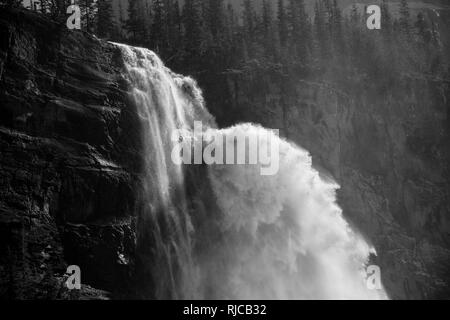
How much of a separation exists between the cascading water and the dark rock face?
2.03 meters

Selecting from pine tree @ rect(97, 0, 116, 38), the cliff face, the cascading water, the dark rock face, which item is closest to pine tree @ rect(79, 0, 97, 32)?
pine tree @ rect(97, 0, 116, 38)

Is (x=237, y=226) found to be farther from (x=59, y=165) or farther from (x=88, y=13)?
(x=88, y=13)

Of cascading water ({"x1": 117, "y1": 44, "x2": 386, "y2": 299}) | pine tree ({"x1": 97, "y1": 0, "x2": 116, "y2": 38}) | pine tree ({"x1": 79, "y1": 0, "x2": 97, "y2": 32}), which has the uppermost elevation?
pine tree ({"x1": 79, "y1": 0, "x2": 97, "y2": 32})

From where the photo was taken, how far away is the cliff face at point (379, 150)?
178ft

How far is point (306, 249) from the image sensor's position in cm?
4378

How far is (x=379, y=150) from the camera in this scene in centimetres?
6034

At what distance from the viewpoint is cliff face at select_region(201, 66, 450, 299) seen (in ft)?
178

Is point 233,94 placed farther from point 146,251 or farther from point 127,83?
point 146,251

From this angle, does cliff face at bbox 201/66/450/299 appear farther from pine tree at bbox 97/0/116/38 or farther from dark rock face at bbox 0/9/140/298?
dark rock face at bbox 0/9/140/298

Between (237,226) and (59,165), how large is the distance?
13180 mm

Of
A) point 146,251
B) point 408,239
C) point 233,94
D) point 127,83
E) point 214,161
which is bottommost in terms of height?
point 146,251

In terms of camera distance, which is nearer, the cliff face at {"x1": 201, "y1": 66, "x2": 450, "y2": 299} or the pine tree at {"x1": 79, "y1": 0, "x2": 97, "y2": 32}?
the cliff face at {"x1": 201, "y1": 66, "x2": 450, "y2": 299}
